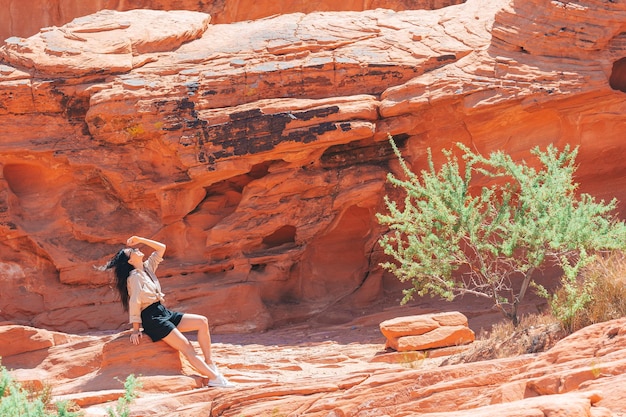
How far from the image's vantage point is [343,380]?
26.3 ft

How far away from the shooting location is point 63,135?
49.0 feet

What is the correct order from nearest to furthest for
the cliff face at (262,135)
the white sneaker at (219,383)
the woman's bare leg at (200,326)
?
the white sneaker at (219,383), the woman's bare leg at (200,326), the cliff face at (262,135)

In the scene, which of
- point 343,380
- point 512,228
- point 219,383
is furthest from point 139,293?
point 512,228

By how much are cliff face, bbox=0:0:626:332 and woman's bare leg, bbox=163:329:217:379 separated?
4.45 metres

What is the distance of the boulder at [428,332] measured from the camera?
35.6ft

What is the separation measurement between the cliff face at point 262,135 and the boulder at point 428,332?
11.7 feet

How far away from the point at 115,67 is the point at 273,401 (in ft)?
27.8

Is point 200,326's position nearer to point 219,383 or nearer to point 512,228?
point 219,383

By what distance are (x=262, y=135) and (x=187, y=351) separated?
5.30 meters

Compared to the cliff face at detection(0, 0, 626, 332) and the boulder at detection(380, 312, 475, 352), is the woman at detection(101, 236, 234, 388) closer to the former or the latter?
the boulder at detection(380, 312, 475, 352)

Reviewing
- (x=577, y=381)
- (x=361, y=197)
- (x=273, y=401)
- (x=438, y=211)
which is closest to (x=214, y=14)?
(x=361, y=197)

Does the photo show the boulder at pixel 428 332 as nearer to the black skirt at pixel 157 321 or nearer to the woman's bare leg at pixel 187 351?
the woman's bare leg at pixel 187 351

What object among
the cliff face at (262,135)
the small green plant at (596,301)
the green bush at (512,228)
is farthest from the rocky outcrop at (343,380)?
the cliff face at (262,135)

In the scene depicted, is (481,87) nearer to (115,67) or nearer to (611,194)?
(611,194)
